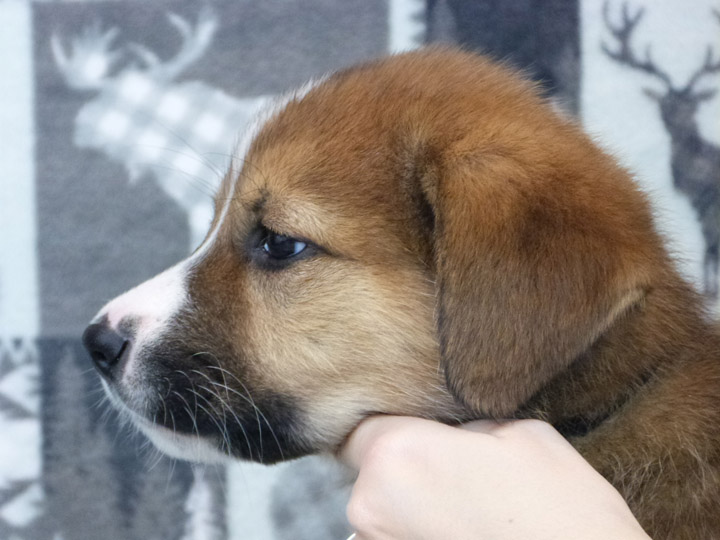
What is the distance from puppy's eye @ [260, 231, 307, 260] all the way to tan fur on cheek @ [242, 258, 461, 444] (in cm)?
4

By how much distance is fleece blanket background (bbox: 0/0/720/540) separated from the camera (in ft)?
8.36

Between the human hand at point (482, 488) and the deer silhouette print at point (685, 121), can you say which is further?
the deer silhouette print at point (685, 121)

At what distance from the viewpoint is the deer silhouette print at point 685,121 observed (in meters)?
2.59

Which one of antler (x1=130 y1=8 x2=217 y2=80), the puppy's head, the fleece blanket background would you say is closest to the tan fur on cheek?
the puppy's head

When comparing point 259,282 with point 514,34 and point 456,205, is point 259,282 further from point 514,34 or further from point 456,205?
point 514,34

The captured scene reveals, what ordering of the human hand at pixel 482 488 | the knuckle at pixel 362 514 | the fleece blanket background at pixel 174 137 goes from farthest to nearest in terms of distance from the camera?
1. the fleece blanket background at pixel 174 137
2. the knuckle at pixel 362 514
3. the human hand at pixel 482 488

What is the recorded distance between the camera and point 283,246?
1555mm

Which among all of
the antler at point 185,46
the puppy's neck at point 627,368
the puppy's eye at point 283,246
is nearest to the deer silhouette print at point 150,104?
the antler at point 185,46

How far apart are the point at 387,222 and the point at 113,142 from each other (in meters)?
1.51

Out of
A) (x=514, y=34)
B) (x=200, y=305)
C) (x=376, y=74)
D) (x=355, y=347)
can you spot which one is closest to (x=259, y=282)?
(x=200, y=305)

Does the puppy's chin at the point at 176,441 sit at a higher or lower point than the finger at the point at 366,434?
lower

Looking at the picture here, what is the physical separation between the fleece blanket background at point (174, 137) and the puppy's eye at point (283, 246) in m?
1.10

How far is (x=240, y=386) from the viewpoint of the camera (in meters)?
1.54

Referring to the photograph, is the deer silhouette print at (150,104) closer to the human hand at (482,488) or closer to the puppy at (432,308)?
the puppy at (432,308)
